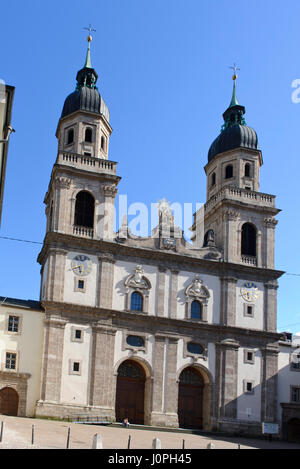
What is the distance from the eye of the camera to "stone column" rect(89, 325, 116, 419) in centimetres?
5272

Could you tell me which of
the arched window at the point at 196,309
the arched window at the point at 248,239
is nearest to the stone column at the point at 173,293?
the arched window at the point at 196,309

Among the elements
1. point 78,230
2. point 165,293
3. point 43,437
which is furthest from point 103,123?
point 43,437

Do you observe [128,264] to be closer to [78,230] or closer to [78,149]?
[78,230]

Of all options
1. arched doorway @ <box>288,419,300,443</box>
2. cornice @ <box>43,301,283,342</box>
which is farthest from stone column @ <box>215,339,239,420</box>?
arched doorway @ <box>288,419,300,443</box>

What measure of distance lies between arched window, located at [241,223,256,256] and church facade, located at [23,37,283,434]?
9cm

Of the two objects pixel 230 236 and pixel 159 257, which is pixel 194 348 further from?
pixel 230 236

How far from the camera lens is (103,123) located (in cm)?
6025

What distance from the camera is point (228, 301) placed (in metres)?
58.6

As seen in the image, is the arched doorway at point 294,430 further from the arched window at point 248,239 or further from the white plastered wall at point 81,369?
the white plastered wall at point 81,369

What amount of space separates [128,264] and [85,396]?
10.6 meters

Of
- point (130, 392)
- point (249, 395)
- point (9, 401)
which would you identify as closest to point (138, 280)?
point (130, 392)

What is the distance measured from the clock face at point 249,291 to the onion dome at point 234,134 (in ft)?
40.1

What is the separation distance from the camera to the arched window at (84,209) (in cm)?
5678

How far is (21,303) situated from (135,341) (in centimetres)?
892
